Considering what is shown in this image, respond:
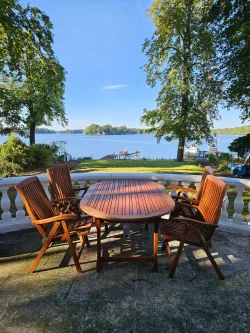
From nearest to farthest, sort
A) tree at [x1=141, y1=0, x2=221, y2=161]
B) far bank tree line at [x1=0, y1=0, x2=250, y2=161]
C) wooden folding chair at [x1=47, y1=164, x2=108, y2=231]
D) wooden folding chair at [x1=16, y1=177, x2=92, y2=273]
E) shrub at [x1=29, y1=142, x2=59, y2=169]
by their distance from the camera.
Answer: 1. wooden folding chair at [x1=16, y1=177, x2=92, y2=273]
2. wooden folding chair at [x1=47, y1=164, x2=108, y2=231]
3. far bank tree line at [x1=0, y1=0, x2=250, y2=161]
4. shrub at [x1=29, y1=142, x2=59, y2=169]
5. tree at [x1=141, y1=0, x2=221, y2=161]

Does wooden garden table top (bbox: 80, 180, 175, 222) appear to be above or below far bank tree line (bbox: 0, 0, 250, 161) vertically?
below

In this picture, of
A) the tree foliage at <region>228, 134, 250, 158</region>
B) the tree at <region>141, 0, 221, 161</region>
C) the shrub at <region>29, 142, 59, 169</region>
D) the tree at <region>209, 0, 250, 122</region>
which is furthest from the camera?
the tree at <region>141, 0, 221, 161</region>

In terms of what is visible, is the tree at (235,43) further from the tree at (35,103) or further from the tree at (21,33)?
the tree at (35,103)

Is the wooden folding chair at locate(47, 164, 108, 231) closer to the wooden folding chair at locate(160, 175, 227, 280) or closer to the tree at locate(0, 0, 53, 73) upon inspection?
the wooden folding chair at locate(160, 175, 227, 280)

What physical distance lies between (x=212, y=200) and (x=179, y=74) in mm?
17399

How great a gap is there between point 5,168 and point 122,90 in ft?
132

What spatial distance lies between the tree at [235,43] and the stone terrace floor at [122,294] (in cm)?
712

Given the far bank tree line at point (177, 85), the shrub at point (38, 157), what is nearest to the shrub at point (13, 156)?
the shrub at point (38, 157)

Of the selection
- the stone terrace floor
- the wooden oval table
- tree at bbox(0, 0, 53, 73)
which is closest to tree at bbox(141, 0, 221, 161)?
tree at bbox(0, 0, 53, 73)

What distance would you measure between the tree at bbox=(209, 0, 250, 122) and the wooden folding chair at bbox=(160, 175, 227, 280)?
661cm

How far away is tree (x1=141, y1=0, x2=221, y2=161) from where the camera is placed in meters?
15.2

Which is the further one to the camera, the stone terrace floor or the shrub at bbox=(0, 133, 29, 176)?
the shrub at bbox=(0, 133, 29, 176)

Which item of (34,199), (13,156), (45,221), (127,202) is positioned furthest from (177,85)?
(45,221)

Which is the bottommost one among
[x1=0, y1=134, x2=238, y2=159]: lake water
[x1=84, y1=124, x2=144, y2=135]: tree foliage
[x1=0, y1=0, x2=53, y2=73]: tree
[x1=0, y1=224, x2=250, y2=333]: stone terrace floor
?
[x1=0, y1=134, x2=238, y2=159]: lake water
